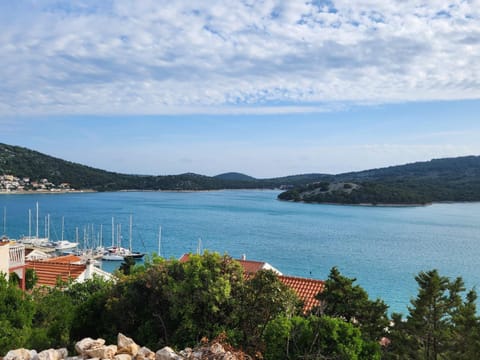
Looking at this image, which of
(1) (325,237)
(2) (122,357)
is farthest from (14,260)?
(1) (325,237)

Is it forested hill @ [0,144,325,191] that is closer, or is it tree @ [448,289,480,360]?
tree @ [448,289,480,360]

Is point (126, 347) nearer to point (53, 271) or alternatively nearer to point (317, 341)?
point (317, 341)

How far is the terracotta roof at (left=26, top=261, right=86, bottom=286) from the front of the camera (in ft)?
57.5

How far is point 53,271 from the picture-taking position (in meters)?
18.6

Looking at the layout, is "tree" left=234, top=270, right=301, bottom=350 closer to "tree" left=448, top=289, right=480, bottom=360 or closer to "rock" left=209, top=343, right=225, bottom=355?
"rock" left=209, top=343, right=225, bottom=355

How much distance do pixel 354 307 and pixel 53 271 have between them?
45.2 feet

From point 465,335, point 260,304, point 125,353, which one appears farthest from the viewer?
point 260,304

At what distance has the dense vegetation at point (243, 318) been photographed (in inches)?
312

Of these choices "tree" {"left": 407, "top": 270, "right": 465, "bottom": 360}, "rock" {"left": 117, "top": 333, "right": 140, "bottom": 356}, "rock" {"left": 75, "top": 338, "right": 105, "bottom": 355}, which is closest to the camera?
"rock" {"left": 75, "top": 338, "right": 105, "bottom": 355}

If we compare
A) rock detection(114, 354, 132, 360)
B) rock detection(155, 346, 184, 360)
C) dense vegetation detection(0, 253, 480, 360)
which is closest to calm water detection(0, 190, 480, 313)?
dense vegetation detection(0, 253, 480, 360)

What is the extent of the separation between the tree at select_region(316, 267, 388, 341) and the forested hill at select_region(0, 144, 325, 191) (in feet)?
435

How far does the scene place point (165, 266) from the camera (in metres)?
10.2

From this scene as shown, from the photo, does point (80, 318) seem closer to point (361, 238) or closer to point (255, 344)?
point (255, 344)

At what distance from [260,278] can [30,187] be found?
13041 centimetres
